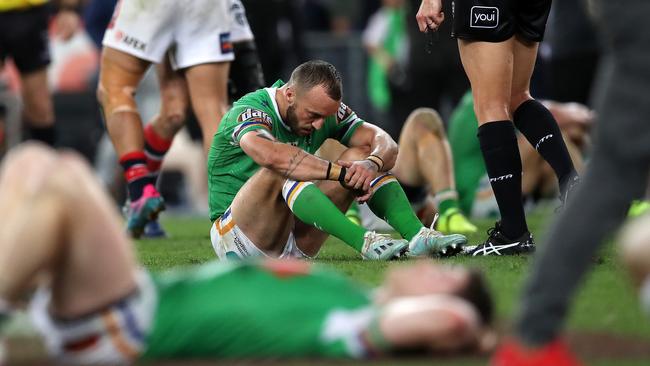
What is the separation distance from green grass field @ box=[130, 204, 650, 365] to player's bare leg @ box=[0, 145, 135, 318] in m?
1.08

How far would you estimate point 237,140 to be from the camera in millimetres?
6406

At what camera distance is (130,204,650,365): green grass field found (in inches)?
159

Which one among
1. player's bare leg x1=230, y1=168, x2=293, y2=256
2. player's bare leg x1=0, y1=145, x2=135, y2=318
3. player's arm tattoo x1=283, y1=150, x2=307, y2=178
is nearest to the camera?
player's bare leg x1=0, y1=145, x2=135, y2=318

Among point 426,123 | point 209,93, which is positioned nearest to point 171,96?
point 209,93

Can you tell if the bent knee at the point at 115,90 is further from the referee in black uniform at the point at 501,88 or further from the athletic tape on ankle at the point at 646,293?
the athletic tape on ankle at the point at 646,293

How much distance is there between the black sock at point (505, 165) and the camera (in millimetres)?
6406

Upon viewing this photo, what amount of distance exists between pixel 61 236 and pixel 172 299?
1.56ft

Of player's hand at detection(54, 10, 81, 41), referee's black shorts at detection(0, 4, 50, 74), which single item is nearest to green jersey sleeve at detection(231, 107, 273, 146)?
referee's black shorts at detection(0, 4, 50, 74)

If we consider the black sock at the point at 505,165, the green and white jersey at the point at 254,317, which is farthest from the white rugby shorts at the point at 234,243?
the green and white jersey at the point at 254,317

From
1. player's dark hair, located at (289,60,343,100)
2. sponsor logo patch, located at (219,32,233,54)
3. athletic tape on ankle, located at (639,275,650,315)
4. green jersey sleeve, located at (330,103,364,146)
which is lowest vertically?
sponsor logo patch, located at (219,32,233,54)

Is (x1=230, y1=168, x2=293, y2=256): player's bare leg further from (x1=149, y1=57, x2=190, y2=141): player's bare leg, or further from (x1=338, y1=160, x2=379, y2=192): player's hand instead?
(x1=149, y1=57, x2=190, y2=141): player's bare leg

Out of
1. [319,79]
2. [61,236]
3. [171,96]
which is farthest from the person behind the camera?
[171,96]

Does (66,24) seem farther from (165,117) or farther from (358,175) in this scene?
(358,175)

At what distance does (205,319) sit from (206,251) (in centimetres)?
397
